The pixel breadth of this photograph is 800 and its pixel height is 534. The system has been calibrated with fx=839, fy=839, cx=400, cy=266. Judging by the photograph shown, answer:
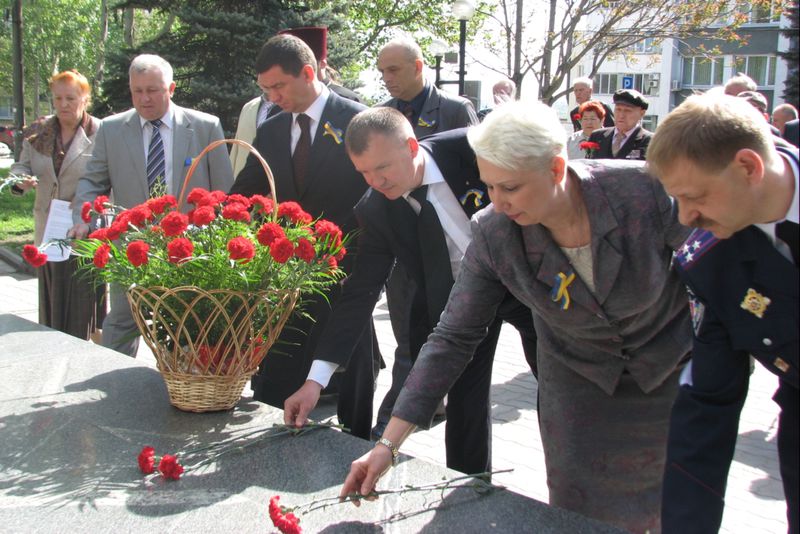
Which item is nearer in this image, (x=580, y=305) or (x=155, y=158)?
(x=580, y=305)

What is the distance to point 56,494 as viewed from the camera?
5.97ft

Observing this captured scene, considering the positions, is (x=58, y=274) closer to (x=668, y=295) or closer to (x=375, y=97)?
(x=668, y=295)

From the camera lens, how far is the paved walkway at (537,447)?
10.00 ft

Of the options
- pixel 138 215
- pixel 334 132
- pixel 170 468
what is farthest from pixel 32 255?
pixel 334 132

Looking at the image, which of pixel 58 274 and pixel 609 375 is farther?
pixel 58 274

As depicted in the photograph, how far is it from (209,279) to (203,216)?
6.3 inches

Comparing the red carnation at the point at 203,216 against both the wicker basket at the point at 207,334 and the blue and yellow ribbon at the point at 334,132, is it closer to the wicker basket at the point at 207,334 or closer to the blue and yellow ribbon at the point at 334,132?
the wicker basket at the point at 207,334

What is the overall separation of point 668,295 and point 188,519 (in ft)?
3.80

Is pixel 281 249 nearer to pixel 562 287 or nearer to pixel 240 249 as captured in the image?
pixel 240 249

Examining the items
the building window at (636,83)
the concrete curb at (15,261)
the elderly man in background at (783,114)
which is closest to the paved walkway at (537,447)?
the elderly man in background at (783,114)

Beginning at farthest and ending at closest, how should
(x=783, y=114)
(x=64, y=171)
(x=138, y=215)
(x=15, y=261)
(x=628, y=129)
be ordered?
(x=15, y=261)
(x=783, y=114)
(x=628, y=129)
(x=64, y=171)
(x=138, y=215)

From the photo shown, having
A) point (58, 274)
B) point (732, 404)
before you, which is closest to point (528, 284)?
point (732, 404)

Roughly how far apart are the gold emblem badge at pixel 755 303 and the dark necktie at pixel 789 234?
0.08 meters

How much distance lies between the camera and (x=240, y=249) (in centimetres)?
196
